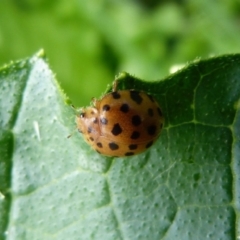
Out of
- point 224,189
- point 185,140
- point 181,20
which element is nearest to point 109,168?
point 185,140

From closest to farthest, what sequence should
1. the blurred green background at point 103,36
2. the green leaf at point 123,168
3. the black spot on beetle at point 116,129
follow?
the green leaf at point 123,168 < the black spot on beetle at point 116,129 < the blurred green background at point 103,36

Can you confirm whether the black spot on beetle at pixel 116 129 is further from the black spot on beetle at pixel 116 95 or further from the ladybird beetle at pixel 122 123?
the black spot on beetle at pixel 116 95

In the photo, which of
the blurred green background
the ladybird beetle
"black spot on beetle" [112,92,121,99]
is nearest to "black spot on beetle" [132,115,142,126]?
the ladybird beetle

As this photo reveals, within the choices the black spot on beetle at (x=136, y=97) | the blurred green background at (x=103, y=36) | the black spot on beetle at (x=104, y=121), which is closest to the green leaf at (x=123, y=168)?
the black spot on beetle at (x=136, y=97)

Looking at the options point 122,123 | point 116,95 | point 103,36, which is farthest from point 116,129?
point 103,36

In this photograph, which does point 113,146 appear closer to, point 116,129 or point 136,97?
point 116,129

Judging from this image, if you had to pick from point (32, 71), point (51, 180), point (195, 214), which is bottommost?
point (195, 214)

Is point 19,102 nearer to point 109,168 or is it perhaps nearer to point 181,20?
point 109,168
